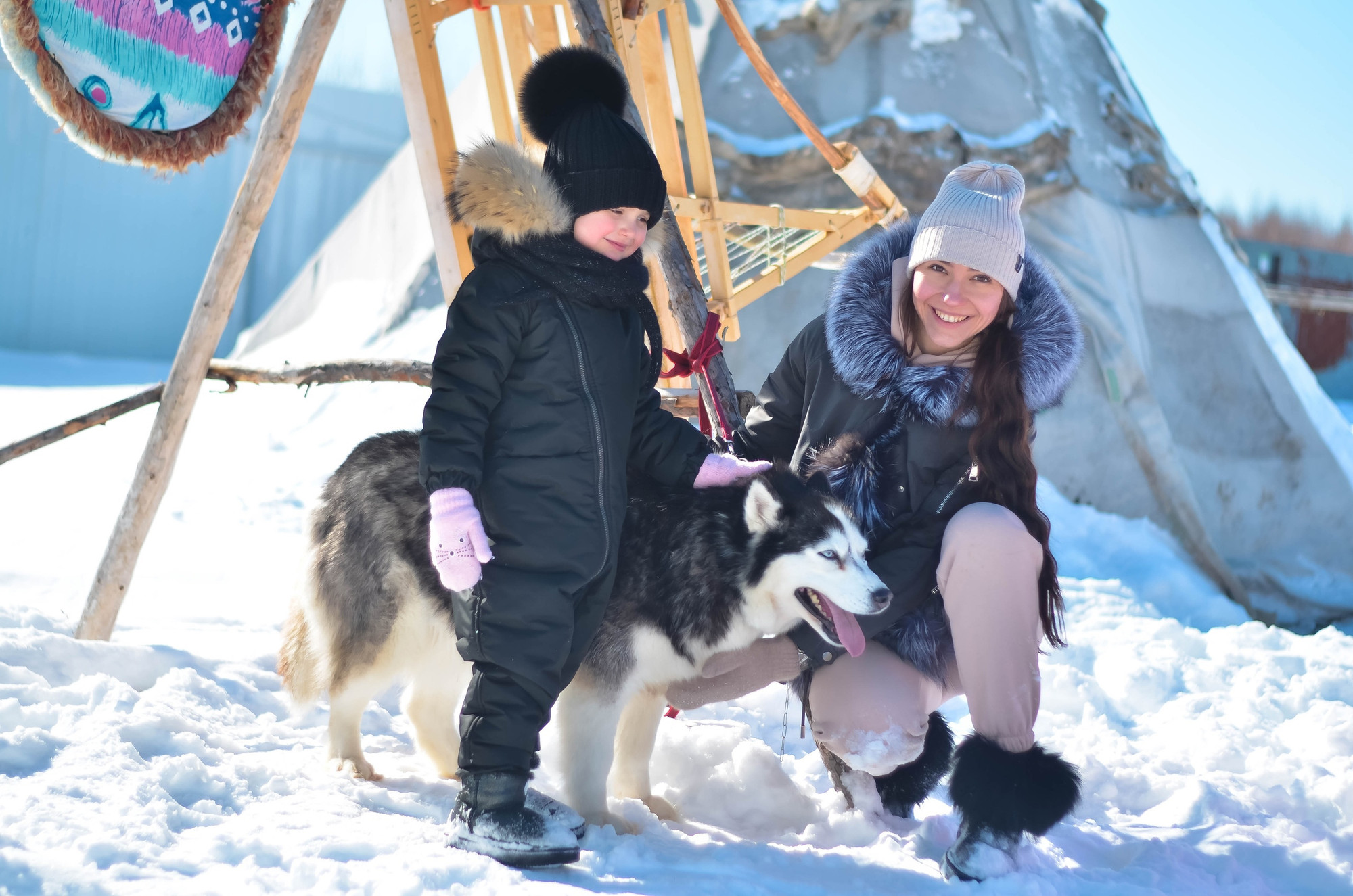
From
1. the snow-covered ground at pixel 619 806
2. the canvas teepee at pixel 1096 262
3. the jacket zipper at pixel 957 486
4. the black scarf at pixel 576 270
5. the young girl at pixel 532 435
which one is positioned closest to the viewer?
the snow-covered ground at pixel 619 806

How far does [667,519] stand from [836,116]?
4.72 meters

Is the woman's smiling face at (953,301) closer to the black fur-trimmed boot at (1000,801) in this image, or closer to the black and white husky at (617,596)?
the black and white husky at (617,596)

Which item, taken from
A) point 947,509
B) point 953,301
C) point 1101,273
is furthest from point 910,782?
point 1101,273

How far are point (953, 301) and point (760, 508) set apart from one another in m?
0.64

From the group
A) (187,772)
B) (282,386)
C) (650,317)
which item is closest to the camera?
(187,772)

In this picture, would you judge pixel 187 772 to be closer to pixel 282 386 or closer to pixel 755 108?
pixel 755 108

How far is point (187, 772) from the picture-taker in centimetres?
192

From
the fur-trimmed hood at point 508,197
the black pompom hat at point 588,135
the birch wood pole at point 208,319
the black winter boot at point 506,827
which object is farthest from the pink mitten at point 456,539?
the birch wood pole at point 208,319

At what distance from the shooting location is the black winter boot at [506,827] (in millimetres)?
1717

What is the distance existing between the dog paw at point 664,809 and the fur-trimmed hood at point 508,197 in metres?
1.31

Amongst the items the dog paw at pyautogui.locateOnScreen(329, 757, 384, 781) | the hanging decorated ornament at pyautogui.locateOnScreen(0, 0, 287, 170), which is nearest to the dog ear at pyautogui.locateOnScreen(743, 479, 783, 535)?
the dog paw at pyautogui.locateOnScreen(329, 757, 384, 781)

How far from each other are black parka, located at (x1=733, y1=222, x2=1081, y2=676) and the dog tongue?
1.7 inches

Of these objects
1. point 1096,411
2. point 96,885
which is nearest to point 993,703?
point 96,885

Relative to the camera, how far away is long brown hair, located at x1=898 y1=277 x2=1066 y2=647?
6.67 feet
